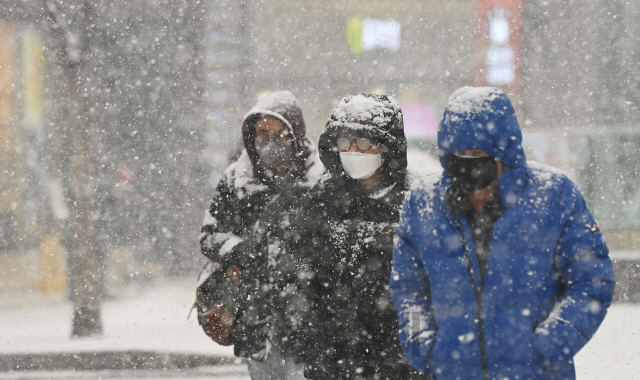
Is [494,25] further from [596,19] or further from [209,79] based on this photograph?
[209,79]

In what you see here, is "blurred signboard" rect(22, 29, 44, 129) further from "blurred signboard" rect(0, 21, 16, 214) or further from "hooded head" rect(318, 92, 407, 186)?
"hooded head" rect(318, 92, 407, 186)

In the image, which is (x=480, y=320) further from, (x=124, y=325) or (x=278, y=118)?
(x=124, y=325)

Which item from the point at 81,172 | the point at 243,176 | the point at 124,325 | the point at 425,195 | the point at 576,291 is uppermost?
the point at 425,195

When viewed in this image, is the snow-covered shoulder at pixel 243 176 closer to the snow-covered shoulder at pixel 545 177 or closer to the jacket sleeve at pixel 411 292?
the jacket sleeve at pixel 411 292

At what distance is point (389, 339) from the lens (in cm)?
322

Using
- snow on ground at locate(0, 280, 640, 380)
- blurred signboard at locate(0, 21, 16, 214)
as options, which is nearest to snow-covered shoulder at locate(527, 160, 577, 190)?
snow on ground at locate(0, 280, 640, 380)

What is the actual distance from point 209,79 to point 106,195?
2.87 m

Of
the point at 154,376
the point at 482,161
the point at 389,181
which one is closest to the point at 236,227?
Result: the point at 389,181

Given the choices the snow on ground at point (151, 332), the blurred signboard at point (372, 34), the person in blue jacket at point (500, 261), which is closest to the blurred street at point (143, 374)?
the snow on ground at point (151, 332)

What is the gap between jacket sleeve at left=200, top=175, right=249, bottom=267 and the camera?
4.12 m

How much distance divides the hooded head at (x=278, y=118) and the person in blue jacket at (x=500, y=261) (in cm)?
173

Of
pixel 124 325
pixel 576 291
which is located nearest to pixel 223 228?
pixel 576 291

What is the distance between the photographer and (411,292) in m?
2.56

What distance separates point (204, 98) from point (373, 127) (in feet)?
38.4
